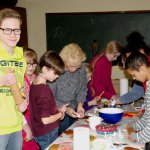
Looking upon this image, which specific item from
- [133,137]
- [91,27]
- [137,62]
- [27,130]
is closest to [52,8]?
[91,27]

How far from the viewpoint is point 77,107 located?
2.61m

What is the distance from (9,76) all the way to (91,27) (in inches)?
133

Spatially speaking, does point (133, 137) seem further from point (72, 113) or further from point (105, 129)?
point (72, 113)

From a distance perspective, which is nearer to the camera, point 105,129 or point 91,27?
point 105,129

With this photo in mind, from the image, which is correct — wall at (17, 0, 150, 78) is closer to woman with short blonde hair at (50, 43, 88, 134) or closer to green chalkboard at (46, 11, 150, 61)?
green chalkboard at (46, 11, 150, 61)

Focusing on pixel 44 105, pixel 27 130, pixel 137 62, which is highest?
pixel 137 62

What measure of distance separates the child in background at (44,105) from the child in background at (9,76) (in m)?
0.23

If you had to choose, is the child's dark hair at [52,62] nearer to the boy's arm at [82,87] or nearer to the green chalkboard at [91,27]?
the boy's arm at [82,87]

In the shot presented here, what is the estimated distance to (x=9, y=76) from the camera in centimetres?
146

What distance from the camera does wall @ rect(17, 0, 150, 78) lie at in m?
4.47

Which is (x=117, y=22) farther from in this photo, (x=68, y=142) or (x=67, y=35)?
(x=68, y=142)

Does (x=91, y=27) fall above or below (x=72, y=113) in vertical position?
above

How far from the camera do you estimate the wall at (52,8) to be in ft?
14.7

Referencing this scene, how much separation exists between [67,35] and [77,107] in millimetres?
2380
